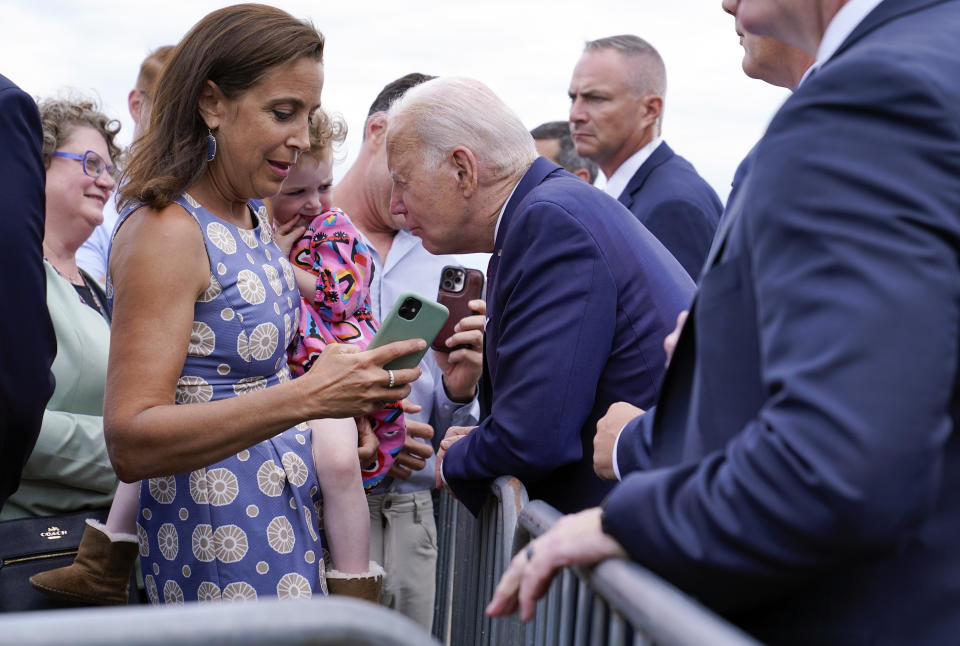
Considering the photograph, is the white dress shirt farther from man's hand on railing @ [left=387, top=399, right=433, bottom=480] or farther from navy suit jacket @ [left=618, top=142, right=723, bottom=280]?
navy suit jacket @ [left=618, top=142, right=723, bottom=280]

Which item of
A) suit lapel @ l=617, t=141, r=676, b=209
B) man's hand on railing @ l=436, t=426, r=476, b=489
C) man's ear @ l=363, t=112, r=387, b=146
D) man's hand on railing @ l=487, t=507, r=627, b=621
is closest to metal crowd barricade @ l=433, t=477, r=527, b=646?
man's hand on railing @ l=436, t=426, r=476, b=489

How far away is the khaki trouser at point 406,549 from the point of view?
11.7ft

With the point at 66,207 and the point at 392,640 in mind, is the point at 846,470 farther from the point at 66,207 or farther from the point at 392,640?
the point at 66,207

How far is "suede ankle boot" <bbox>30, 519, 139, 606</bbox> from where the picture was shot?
2785 millimetres

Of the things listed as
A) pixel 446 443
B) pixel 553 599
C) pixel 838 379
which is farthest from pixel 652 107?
pixel 838 379

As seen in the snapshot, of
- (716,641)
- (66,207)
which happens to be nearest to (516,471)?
(716,641)

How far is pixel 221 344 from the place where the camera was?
2.34 meters

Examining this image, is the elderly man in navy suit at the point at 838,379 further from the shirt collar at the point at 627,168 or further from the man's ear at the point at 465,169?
the shirt collar at the point at 627,168

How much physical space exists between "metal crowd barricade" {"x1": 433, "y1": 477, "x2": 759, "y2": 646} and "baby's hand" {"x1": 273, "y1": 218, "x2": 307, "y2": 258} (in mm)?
1065

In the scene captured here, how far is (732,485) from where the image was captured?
1.09 m

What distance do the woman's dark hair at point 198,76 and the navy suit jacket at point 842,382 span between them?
5.20ft

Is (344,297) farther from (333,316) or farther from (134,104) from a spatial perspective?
(134,104)

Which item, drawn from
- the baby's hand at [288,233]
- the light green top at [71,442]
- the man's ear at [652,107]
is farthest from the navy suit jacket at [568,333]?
the man's ear at [652,107]

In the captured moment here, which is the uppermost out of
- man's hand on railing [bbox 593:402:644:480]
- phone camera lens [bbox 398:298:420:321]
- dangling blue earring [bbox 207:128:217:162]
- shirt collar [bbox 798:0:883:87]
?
shirt collar [bbox 798:0:883:87]
